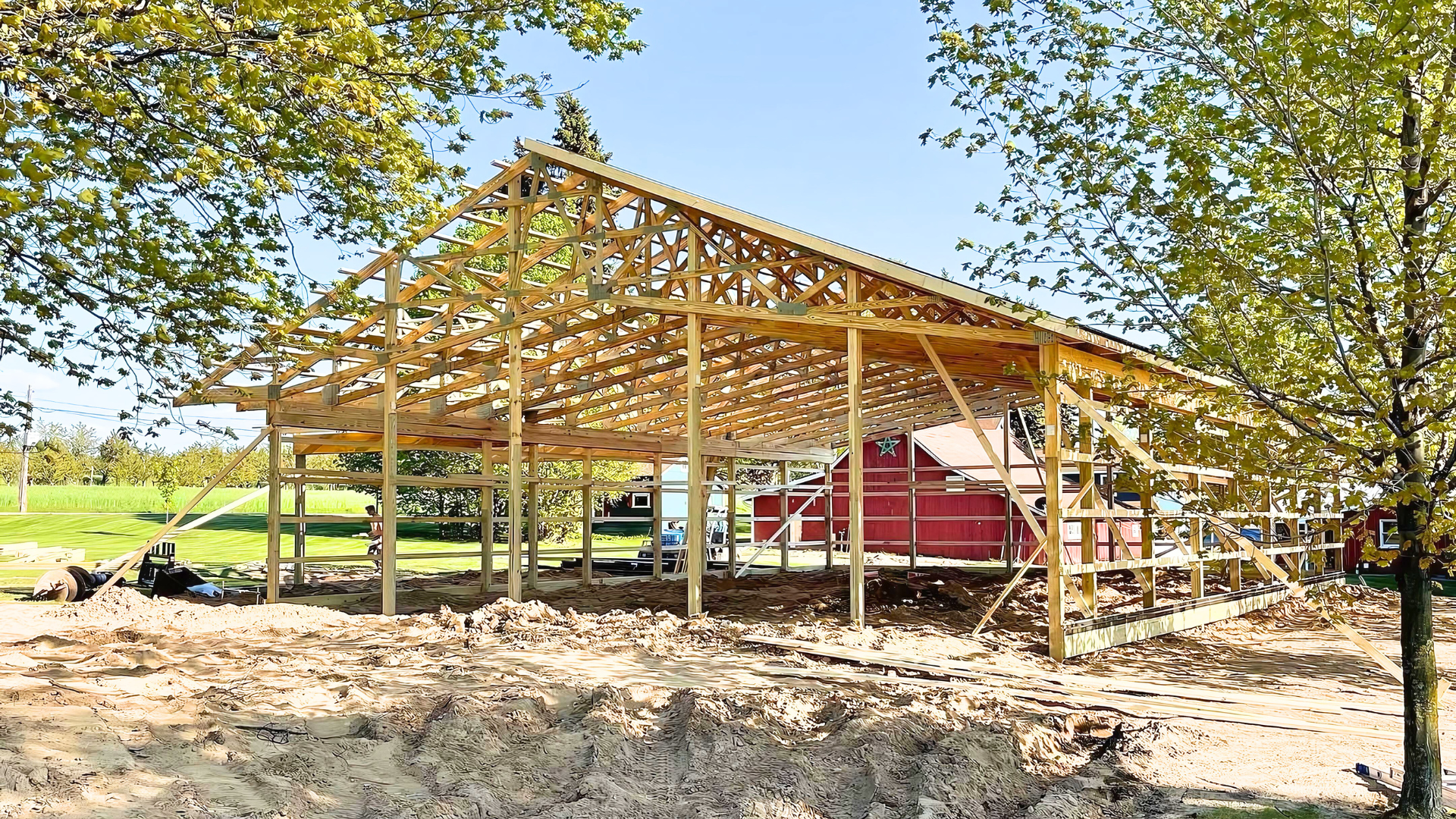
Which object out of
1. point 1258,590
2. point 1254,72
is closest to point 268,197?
point 1254,72

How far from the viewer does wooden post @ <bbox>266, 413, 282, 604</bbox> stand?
14336 mm

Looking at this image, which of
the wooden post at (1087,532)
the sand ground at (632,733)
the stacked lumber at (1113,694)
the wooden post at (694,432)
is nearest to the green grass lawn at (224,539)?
the wooden post at (694,432)

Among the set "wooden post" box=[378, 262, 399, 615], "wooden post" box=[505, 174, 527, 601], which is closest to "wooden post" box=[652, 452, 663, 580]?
"wooden post" box=[505, 174, 527, 601]

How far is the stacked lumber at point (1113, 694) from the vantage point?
738 cm

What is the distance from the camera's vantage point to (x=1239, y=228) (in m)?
5.43

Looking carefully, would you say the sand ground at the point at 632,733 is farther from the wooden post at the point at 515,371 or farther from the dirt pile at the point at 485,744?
the wooden post at the point at 515,371

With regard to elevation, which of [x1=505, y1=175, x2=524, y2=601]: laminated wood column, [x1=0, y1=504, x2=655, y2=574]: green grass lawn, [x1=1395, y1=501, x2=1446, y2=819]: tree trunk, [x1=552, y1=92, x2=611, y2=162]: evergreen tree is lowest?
[x1=0, y1=504, x2=655, y2=574]: green grass lawn

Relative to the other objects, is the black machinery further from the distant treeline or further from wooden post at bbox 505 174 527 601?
wooden post at bbox 505 174 527 601

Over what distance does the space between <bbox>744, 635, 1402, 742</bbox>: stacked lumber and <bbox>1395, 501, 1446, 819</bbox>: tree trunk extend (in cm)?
183

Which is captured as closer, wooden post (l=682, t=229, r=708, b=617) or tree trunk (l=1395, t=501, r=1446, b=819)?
tree trunk (l=1395, t=501, r=1446, b=819)

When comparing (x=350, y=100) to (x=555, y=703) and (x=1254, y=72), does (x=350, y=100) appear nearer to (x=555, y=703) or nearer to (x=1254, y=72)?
(x=555, y=703)

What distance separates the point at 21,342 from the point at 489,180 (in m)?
6.95

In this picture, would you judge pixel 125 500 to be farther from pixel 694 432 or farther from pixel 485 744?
pixel 485 744

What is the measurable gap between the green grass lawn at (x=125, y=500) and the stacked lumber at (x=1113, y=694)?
43802mm
